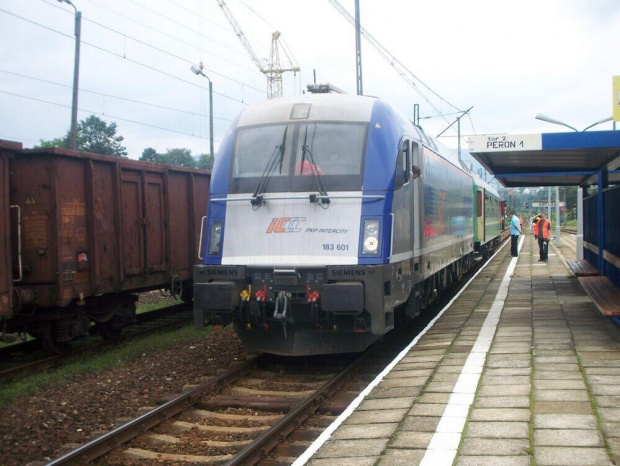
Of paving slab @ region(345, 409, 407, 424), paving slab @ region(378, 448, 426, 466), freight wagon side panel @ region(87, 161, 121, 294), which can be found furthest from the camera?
freight wagon side panel @ region(87, 161, 121, 294)

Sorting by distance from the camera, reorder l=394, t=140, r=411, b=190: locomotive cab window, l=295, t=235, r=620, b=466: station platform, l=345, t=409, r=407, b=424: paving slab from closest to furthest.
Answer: l=295, t=235, r=620, b=466: station platform, l=345, t=409, r=407, b=424: paving slab, l=394, t=140, r=411, b=190: locomotive cab window

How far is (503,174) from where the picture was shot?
13.9m

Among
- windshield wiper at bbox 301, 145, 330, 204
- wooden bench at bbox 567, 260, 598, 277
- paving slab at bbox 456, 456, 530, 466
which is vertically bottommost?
paving slab at bbox 456, 456, 530, 466

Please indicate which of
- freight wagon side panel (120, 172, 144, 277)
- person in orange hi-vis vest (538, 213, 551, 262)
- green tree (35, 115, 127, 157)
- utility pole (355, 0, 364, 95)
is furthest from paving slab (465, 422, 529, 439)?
green tree (35, 115, 127, 157)

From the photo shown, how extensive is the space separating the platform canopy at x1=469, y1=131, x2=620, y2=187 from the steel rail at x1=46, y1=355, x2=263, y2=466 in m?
5.50

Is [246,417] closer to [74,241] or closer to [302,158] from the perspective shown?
[302,158]

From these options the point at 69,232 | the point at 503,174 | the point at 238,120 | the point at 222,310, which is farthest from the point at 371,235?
the point at 503,174

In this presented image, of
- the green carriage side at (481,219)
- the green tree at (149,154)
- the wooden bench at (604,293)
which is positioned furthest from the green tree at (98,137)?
the wooden bench at (604,293)

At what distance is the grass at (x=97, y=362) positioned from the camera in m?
7.83

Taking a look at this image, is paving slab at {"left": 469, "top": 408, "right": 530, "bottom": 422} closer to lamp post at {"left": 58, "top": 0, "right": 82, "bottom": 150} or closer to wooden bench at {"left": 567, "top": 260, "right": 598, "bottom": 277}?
wooden bench at {"left": 567, "top": 260, "right": 598, "bottom": 277}

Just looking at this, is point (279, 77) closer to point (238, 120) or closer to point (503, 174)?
point (503, 174)

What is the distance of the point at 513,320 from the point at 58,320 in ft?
22.1

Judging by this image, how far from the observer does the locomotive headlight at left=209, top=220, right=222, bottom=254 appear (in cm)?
826

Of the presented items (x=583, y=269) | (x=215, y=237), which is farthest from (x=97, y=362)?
(x=583, y=269)
